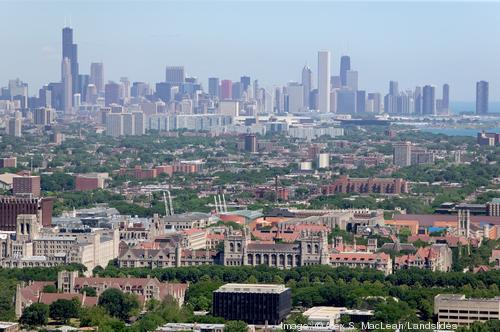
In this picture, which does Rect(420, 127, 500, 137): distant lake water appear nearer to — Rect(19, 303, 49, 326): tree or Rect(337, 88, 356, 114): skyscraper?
Rect(337, 88, 356, 114): skyscraper


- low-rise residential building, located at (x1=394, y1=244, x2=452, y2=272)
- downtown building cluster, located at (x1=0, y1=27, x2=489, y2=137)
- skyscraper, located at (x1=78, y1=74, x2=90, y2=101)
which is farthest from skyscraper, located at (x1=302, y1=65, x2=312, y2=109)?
low-rise residential building, located at (x1=394, y1=244, x2=452, y2=272)

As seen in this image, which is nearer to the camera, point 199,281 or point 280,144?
point 199,281

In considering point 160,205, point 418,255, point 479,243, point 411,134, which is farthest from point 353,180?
point 411,134

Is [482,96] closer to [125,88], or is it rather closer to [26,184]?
[125,88]

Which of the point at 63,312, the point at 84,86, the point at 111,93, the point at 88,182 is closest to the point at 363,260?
the point at 63,312

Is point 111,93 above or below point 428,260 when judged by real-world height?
above

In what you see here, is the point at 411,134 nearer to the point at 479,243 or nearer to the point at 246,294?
the point at 479,243
